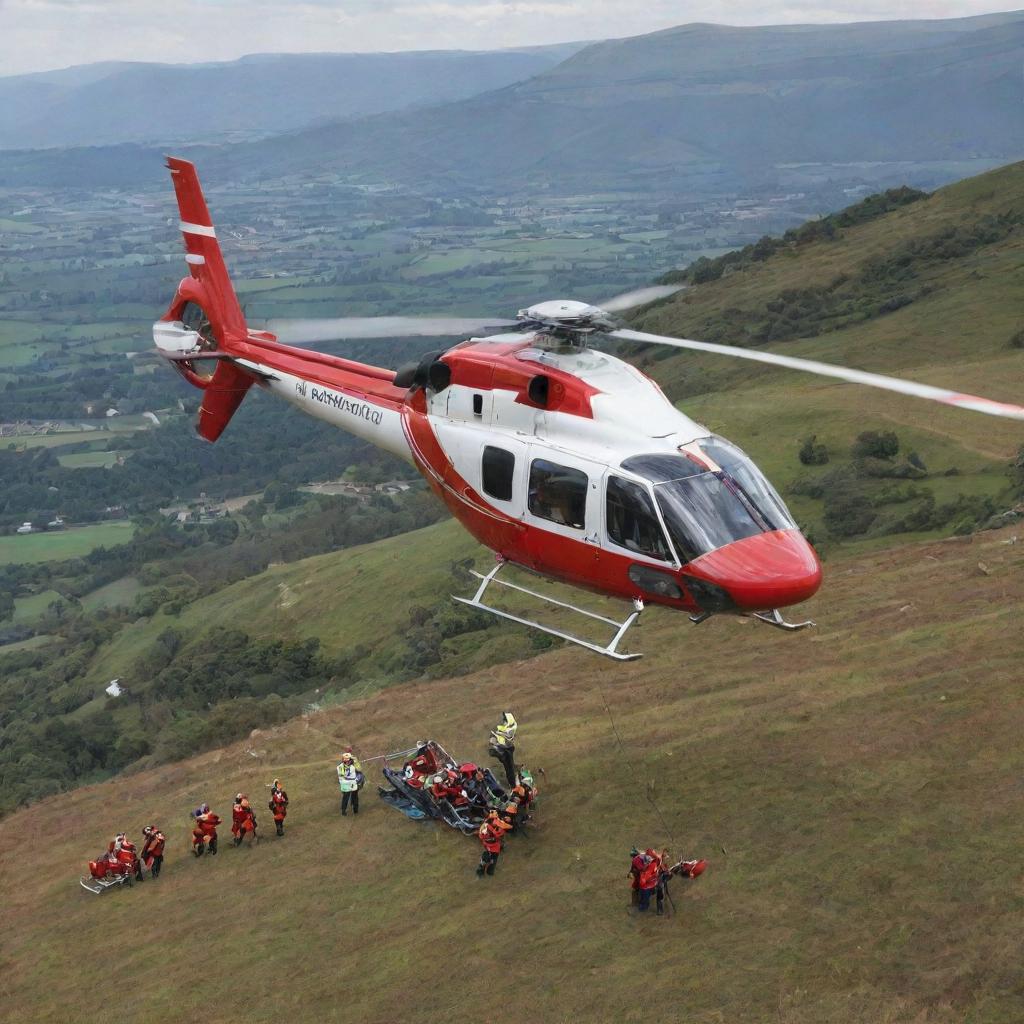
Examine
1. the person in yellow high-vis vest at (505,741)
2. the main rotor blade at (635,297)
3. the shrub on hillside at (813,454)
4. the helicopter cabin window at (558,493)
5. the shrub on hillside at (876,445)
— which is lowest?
the shrub on hillside at (813,454)

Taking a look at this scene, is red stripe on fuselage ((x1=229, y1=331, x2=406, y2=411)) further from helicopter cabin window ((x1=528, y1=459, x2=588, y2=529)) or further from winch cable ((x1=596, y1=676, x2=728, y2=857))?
winch cable ((x1=596, y1=676, x2=728, y2=857))

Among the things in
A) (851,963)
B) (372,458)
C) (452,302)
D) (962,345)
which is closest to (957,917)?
(851,963)

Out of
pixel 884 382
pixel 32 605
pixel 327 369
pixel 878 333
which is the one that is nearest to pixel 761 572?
pixel 884 382

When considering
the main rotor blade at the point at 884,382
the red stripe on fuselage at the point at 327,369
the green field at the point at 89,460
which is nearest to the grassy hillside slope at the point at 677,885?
the main rotor blade at the point at 884,382

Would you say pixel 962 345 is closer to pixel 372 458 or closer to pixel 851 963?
pixel 851 963

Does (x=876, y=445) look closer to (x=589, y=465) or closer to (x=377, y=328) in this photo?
(x=377, y=328)

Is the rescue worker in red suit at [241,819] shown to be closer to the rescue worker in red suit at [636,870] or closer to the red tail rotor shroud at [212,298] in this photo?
the rescue worker in red suit at [636,870]
